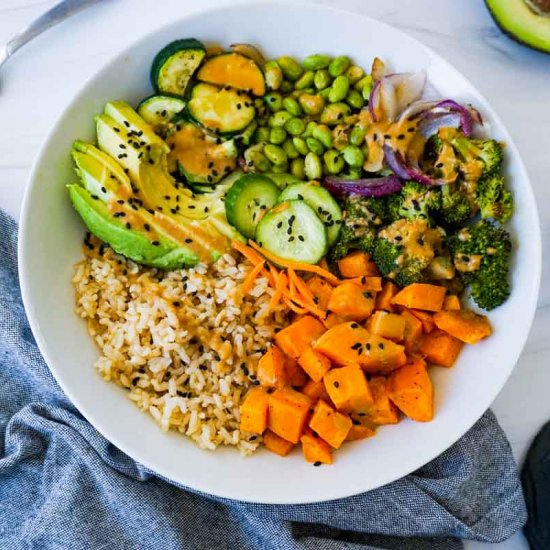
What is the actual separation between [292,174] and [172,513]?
1.52m

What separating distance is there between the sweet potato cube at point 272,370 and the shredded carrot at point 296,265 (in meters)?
0.35

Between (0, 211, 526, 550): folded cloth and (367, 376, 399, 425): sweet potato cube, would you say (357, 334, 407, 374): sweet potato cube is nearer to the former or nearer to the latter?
(367, 376, 399, 425): sweet potato cube

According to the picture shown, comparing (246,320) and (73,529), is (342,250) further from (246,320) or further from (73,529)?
(73,529)

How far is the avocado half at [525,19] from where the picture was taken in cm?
310

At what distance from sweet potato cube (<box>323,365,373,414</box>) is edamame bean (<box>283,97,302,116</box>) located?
1.10 m

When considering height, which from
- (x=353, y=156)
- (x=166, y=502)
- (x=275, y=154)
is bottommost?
(x=166, y=502)

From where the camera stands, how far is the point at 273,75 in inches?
119

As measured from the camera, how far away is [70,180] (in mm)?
2930

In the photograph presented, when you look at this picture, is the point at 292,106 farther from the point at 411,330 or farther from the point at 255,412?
the point at 255,412

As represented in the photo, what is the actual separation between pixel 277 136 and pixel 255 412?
1.15 m

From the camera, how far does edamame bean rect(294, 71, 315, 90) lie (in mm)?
3057

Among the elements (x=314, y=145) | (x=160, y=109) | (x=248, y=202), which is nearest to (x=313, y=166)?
(x=314, y=145)

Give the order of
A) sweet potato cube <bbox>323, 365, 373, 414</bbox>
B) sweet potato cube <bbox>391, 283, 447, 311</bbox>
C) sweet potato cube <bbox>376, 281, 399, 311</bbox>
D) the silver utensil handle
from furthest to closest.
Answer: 1. the silver utensil handle
2. sweet potato cube <bbox>376, 281, 399, 311</bbox>
3. sweet potato cube <bbox>391, 283, 447, 311</bbox>
4. sweet potato cube <bbox>323, 365, 373, 414</bbox>

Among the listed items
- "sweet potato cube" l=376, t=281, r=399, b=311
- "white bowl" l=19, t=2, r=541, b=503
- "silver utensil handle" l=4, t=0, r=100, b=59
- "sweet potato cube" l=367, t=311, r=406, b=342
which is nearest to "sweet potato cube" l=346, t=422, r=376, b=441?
"white bowl" l=19, t=2, r=541, b=503
